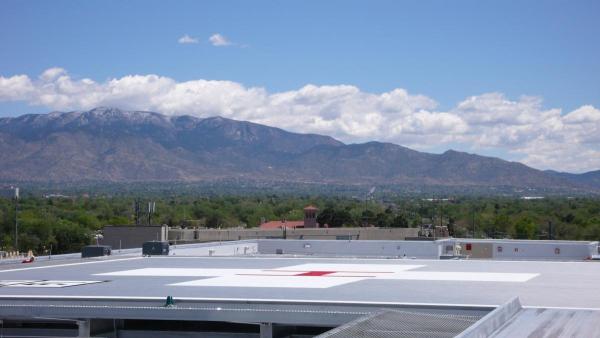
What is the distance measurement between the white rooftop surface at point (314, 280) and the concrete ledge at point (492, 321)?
333 centimetres

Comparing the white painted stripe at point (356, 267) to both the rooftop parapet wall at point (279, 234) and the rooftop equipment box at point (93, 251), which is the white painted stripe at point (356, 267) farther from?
the rooftop parapet wall at point (279, 234)

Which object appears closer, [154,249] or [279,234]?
[154,249]

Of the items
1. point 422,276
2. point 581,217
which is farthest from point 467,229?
point 422,276

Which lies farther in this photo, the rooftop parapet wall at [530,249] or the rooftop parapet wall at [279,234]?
the rooftop parapet wall at [279,234]

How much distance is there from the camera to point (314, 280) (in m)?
33.5

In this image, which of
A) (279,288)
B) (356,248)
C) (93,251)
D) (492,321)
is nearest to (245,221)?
(356,248)

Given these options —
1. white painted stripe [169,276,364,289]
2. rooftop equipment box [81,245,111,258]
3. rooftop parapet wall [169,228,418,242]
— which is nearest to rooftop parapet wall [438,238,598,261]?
rooftop equipment box [81,245,111,258]

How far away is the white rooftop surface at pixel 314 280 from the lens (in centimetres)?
2712

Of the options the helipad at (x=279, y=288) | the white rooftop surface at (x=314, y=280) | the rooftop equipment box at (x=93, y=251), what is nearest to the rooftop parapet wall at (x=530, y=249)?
the white rooftop surface at (x=314, y=280)

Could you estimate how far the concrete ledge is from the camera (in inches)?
668

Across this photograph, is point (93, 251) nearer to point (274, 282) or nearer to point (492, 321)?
point (274, 282)

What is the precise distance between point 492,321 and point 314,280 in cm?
1513

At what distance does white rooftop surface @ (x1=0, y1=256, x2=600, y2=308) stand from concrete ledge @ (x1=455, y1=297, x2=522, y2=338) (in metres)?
3.33

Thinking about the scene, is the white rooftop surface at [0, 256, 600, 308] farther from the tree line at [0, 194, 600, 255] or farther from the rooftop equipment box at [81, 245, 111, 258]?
the tree line at [0, 194, 600, 255]
